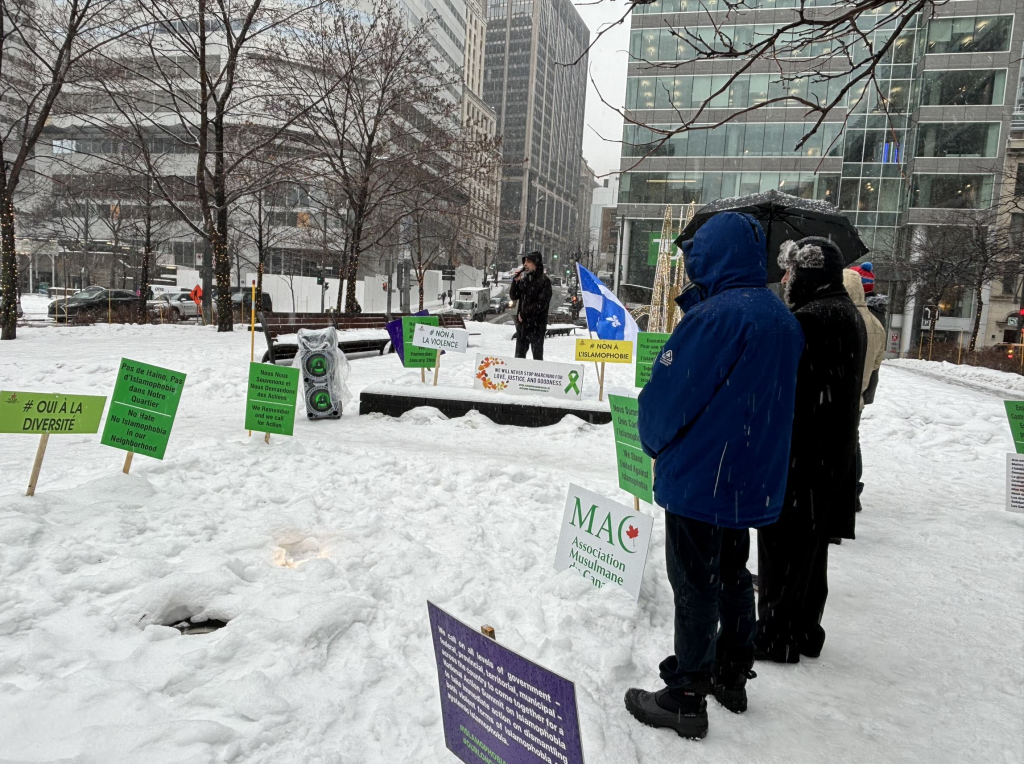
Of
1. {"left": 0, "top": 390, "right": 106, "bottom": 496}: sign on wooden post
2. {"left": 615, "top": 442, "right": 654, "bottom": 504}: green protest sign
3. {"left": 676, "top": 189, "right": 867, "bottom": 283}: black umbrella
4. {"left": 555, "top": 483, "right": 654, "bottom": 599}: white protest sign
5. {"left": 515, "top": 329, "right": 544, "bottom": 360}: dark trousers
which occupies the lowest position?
{"left": 555, "top": 483, "right": 654, "bottom": 599}: white protest sign

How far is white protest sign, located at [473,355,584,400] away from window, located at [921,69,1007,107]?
42954mm

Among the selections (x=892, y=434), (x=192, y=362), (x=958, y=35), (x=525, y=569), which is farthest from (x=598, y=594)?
(x=958, y=35)

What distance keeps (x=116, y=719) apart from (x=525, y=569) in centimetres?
222

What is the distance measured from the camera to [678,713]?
8.15ft

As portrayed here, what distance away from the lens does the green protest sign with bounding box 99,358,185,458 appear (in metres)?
4.85

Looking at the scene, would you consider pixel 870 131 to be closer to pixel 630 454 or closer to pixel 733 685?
pixel 630 454

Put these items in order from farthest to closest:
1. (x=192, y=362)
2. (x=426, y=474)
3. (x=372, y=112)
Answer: (x=372, y=112) → (x=192, y=362) → (x=426, y=474)

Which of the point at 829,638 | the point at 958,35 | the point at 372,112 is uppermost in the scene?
the point at 958,35

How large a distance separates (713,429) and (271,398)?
508 centimetres

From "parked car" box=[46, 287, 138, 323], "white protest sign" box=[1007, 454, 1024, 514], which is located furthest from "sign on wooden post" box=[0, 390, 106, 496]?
"parked car" box=[46, 287, 138, 323]

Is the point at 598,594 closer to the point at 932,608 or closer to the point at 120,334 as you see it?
the point at 932,608

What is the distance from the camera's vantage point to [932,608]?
12.7 feet

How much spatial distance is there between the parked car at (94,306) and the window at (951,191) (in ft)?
142

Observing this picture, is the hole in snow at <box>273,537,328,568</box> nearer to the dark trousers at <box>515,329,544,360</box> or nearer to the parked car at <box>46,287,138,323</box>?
the dark trousers at <box>515,329,544,360</box>
